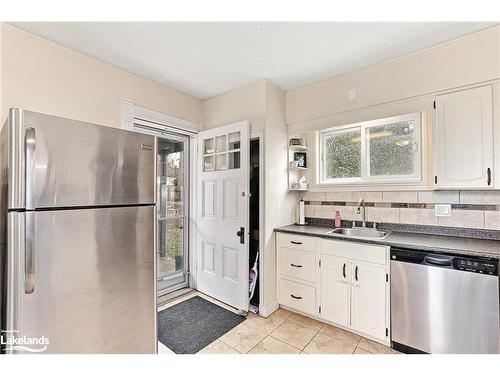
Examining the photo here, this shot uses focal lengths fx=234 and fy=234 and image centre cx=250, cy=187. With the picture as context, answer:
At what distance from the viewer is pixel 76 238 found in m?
1.18

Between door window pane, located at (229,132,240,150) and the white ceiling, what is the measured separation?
62 centimetres

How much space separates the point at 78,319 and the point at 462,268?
2.37 meters

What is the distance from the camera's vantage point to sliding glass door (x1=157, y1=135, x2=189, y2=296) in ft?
10.0

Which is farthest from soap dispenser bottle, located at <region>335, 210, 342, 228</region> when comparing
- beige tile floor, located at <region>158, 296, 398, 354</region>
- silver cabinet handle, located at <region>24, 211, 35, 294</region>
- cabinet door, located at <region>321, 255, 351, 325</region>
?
silver cabinet handle, located at <region>24, 211, 35, 294</region>

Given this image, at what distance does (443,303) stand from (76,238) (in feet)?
7.85

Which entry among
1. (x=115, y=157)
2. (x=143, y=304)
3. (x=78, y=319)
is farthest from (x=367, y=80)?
(x=78, y=319)

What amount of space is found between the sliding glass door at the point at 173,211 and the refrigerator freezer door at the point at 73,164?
167cm

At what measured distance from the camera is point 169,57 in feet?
7.02

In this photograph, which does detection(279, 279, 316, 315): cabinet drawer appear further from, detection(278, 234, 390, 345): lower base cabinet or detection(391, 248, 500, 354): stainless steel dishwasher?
detection(391, 248, 500, 354): stainless steel dishwasher

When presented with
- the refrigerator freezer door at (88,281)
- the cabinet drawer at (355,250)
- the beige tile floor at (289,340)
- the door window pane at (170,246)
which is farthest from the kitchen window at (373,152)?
the refrigerator freezer door at (88,281)

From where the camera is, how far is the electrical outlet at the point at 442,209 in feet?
6.82

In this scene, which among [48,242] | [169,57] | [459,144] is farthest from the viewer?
[169,57]

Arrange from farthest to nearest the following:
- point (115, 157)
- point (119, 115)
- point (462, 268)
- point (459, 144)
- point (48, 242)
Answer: point (119, 115)
point (459, 144)
point (462, 268)
point (115, 157)
point (48, 242)
